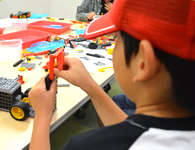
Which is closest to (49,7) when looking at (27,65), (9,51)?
(9,51)

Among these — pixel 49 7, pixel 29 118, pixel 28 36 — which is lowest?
pixel 29 118

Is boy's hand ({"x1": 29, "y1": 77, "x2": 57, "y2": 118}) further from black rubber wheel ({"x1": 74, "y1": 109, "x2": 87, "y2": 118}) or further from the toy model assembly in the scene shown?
black rubber wheel ({"x1": 74, "y1": 109, "x2": 87, "y2": 118})

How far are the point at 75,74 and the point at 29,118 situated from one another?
8.5 inches

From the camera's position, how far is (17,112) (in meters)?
0.67

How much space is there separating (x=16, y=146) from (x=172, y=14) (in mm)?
519

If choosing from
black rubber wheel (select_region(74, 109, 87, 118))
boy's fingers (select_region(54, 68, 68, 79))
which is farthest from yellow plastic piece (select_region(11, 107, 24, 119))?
black rubber wheel (select_region(74, 109, 87, 118))

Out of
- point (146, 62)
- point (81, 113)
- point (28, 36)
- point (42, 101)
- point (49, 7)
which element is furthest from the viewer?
point (49, 7)

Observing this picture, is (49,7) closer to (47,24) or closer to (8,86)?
(47,24)

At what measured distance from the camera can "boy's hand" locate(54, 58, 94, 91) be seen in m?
0.67

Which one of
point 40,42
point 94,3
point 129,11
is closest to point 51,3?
point 94,3

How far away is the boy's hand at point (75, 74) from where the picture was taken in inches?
26.5

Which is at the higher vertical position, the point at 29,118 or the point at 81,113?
the point at 29,118

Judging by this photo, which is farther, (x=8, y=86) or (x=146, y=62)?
(x=8, y=86)

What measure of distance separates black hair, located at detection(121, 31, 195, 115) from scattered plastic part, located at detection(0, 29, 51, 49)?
1.04 meters
